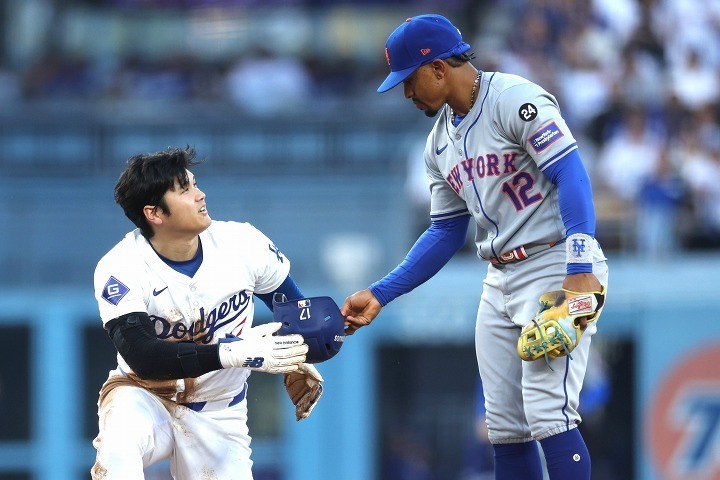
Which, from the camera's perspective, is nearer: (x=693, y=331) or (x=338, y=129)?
(x=693, y=331)

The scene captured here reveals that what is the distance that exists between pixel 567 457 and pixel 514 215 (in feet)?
3.10

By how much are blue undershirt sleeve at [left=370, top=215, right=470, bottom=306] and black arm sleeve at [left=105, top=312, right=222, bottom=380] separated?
0.88 meters

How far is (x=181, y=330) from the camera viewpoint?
18.0 ft

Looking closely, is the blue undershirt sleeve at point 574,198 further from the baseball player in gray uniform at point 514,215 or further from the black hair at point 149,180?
the black hair at point 149,180

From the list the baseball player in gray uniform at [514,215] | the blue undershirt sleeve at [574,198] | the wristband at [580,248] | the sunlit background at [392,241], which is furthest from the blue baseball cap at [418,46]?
the sunlit background at [392,241]

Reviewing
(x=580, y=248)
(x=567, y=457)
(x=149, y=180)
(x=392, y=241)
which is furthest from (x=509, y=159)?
(x=392, y=241)

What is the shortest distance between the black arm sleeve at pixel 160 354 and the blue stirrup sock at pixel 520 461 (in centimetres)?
120

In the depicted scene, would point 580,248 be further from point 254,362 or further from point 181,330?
point 181,330

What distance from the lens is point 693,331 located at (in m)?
11.2

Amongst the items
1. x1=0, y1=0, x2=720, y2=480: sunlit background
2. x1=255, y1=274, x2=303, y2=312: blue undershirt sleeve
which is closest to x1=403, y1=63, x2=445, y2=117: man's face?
x1=255, y1=274, x2=303, y2=312: blue undershirt sleeve

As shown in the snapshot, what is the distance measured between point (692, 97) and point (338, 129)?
122 inches

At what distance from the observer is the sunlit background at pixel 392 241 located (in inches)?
436

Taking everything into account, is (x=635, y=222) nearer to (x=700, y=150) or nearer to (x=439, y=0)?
(x=700, y=150)

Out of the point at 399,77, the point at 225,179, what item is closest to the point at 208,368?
the point at 399,77
